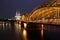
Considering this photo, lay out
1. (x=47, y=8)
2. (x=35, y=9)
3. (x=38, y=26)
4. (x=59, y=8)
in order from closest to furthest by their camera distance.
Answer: (x=38, y=26) < (x=59, y=8) < (x=47, y=8) < (x=35, y=9)

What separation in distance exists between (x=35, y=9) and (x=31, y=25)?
17.6 meters

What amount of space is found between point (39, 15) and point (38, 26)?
22.8 metres

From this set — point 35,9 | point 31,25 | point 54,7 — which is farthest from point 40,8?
point 31,25

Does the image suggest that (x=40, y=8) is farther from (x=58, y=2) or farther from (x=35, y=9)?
(x=58, y=2)

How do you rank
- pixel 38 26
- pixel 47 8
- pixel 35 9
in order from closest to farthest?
pixel 38 26
pixel 47 8
pixel 35 9

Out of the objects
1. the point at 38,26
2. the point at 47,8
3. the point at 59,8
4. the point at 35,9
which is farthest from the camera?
the point at 35,9

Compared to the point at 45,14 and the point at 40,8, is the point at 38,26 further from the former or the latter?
the point at 45,14

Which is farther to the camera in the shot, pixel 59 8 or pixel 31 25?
pixel 59 8

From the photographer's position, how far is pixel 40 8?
232ft

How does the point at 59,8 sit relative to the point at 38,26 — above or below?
above

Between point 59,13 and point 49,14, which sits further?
point 49,14

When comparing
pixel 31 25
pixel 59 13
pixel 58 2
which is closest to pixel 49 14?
pixel 59 13

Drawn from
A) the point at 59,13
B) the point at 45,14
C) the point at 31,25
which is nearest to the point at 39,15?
the point at 45,14

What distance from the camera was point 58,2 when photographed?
64.2m
